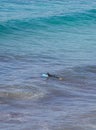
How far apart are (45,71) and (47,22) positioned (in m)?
10.4

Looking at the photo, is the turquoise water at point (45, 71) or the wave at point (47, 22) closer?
the turquoise water at point (45, 71)

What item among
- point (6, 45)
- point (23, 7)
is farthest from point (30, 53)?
point (23, 7)

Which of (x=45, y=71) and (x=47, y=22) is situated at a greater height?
(x=47, y=22)

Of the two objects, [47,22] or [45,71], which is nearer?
[45,71]

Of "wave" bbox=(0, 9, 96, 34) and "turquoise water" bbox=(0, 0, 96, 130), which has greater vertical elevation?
"wave" bbox=(0, 9, 96, 34)

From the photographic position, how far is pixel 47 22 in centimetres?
2094

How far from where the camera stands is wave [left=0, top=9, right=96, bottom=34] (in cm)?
1848

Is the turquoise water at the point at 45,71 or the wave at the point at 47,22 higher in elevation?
the wave at the point at 47,22

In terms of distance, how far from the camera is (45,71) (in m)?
10.8

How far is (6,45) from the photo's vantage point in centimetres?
1450

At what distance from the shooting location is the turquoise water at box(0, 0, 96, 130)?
7.49m

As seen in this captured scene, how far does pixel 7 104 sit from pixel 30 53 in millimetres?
5153

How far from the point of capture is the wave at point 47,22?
18475mm

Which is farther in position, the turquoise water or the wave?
the wave
